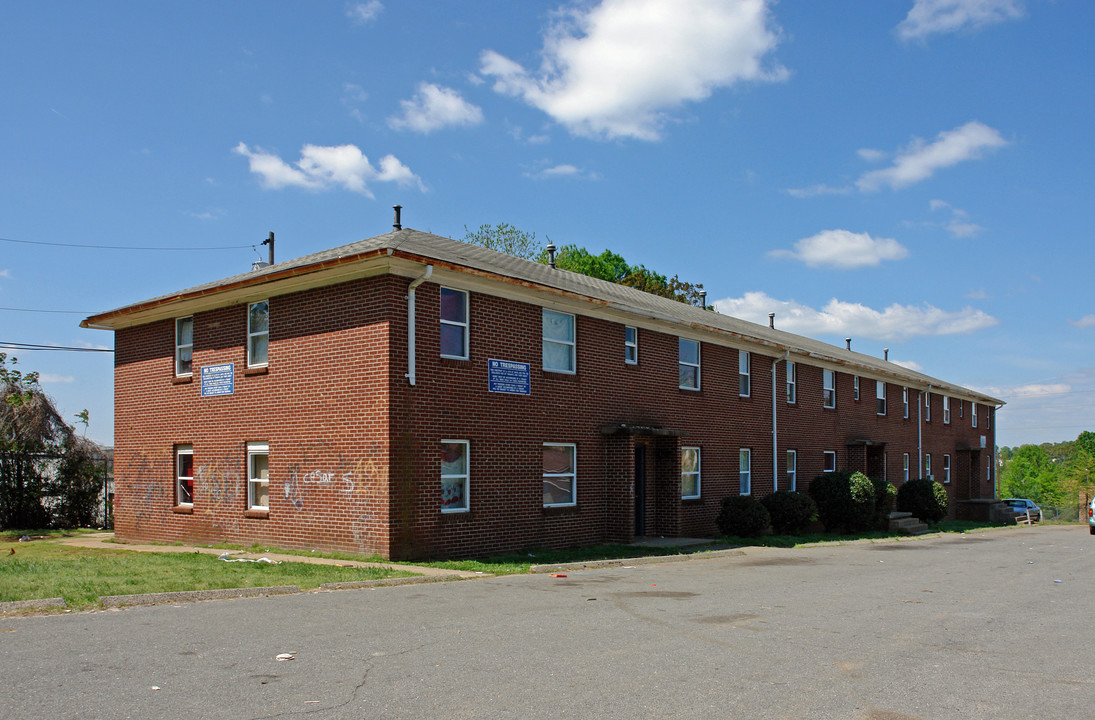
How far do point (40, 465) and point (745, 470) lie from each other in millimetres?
19812

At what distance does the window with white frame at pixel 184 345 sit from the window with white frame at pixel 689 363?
38.5 ft

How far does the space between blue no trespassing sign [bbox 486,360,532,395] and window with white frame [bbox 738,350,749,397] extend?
31.7ft

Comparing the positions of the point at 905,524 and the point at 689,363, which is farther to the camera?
the point at 905,524

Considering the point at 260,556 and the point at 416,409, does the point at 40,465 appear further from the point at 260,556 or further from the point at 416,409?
the point at 416,409

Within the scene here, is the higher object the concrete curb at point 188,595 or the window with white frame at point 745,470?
the window with white frame at point 745,470

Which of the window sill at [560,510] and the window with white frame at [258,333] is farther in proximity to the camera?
the window sill at [560,510]

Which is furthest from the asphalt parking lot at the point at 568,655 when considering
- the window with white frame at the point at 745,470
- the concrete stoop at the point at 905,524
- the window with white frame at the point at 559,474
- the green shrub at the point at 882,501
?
the concrete stoop at the point at 905,524

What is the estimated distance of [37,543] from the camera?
19578 mm

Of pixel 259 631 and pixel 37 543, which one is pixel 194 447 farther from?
pixel 259 631

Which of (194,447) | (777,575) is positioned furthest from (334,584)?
(194,447)

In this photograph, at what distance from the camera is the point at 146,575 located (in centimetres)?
1212

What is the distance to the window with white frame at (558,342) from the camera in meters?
18.1

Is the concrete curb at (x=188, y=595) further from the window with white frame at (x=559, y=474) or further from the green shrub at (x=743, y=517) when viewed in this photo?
the green shrub at (x=743, y=517)

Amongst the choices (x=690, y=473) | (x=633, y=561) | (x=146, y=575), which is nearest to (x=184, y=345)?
(x=146, y=575)
